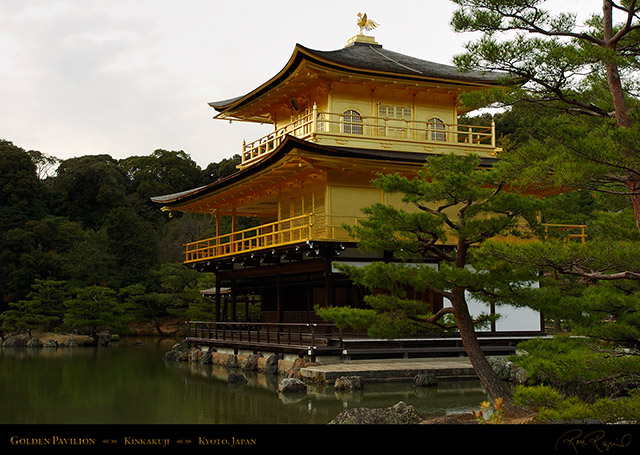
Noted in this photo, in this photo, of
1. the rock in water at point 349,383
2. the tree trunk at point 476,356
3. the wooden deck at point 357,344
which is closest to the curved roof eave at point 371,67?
the wooden deck at point 357,344

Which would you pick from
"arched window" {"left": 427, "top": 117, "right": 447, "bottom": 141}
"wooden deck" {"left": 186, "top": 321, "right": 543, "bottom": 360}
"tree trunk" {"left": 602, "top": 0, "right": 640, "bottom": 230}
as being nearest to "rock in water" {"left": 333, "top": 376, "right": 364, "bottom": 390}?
"wooden deck" {"left": 186, "top": 321, "right": 543, "bottom": 360}

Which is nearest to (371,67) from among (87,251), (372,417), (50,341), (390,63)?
(390,63)

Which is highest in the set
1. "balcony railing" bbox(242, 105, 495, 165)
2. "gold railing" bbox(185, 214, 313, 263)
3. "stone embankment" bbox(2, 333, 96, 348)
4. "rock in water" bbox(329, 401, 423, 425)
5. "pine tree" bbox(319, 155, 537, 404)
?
"balcony railing" bbox(242, 105, 495, 165)

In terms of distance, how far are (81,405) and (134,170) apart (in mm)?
45265

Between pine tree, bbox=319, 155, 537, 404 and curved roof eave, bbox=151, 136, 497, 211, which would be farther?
curved roof eave, bbox=151, 136, 497, 211

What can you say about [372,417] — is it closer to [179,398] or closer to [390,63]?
[179,398]

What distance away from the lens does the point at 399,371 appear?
1560 centimetres

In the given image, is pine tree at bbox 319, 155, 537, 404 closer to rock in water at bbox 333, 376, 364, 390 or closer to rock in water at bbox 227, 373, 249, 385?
rock in water at bbox 333, 376, 364, 390

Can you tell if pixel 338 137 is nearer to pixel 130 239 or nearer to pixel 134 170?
pixel 130 239

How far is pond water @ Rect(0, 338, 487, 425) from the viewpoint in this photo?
473 inches

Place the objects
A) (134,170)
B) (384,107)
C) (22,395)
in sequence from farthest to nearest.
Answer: (134,170) < (384,107) < (22,395)

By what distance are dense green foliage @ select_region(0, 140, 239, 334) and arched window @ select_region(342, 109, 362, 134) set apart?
606 inches

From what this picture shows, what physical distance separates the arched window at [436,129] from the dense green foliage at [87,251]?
15.9 metres
